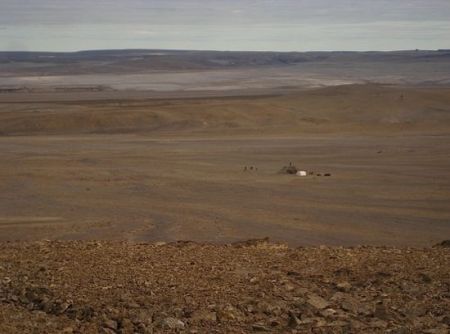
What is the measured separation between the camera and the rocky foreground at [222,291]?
603 centimetres

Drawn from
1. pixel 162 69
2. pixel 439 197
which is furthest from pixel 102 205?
pixel 162 69

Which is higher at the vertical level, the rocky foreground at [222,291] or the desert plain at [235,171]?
the rocky foreground at [222,291]

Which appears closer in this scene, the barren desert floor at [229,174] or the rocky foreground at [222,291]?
the rocky foreground at [222,291]

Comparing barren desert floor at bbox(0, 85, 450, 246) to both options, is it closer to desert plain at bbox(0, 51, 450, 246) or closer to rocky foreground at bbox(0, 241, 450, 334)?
desert plain at bbox(0, 51, 450, 246)

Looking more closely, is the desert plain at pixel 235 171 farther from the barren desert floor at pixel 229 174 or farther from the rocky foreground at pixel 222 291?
the rocky foreground at pixel 222 291

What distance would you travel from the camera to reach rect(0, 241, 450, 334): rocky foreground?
19.8ft

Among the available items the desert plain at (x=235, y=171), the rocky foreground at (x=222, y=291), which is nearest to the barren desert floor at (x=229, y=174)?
the desert plain at (x=235, y=171)

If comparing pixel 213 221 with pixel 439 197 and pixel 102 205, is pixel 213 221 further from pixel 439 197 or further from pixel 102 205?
pixel 439 197

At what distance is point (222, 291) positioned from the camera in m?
6.68

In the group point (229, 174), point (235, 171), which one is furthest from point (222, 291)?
point (235, 171)

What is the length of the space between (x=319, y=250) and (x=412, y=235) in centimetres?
522

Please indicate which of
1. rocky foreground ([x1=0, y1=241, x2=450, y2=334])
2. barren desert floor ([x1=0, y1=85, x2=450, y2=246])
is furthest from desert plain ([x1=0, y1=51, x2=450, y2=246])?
rocky foreground ([x1=0, y1=241, x2=450, y2=334])

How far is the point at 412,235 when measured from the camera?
13375 millimetres

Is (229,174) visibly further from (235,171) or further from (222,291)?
(222,291)
